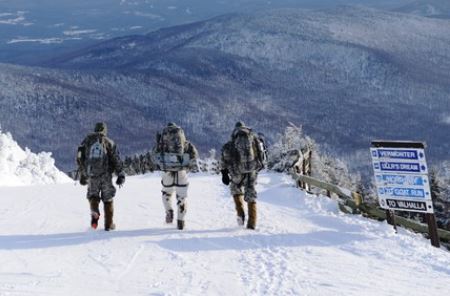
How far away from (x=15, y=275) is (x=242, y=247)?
3.15 meters

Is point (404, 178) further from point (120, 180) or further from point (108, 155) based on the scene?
point (108, 155)

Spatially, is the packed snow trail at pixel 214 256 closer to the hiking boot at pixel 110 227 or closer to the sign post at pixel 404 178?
the hiking boot at pixel 110 227

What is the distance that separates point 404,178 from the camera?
1120cm

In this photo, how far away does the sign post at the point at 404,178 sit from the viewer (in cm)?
1095

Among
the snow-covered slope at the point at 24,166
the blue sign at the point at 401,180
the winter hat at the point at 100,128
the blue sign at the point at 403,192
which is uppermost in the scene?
the snow-covered slope at the point at 24,166

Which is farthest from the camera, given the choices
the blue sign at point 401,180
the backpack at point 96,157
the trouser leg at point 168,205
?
the trouser leg at point 168,205

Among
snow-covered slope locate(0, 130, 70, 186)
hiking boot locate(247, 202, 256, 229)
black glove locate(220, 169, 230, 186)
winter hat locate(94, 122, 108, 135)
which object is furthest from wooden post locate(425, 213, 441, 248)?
snow-covered slope locate(0, 130, 70, 186)

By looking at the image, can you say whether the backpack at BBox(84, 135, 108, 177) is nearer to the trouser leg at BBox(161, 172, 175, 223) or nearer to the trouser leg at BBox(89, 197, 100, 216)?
the trouser leg at BBox(89, 197, 100, 216)

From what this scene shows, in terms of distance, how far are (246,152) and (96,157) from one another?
2348 mm

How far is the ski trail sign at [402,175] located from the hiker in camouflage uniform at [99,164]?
4.08 metres

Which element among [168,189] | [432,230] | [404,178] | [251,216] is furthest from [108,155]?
[432,230]

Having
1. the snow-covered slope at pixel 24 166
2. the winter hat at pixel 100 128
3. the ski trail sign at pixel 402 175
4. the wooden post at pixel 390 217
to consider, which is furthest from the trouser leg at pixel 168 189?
the snow-covered slope at pixel 24 166

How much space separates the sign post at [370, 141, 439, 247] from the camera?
35.9 feet

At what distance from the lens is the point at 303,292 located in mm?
7719
